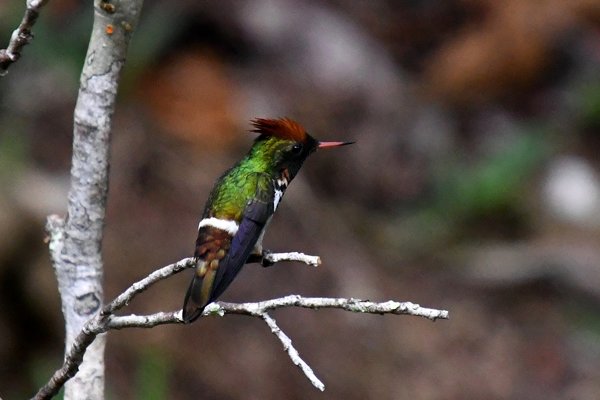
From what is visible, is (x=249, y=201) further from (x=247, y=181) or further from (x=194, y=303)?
(x=194, y=303)

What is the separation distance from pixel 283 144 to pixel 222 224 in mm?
337

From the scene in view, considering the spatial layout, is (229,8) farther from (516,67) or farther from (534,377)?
(534,377)

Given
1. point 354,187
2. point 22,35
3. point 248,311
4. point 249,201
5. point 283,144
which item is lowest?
point 248,311

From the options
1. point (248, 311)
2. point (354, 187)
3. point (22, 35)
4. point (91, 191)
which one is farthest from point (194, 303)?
point (354, 187)

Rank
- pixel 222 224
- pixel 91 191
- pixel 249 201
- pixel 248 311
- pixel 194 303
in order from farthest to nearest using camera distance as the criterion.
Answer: pixel 249 201, pixel 222 224, pixel 91 191, pixel 194 303, pixel 248 311

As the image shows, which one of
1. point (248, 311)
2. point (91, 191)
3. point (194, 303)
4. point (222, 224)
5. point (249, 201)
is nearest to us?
point (248, 311)

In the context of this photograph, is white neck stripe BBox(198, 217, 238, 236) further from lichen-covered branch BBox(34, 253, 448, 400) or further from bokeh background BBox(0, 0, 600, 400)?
bokeh background BBox(0, 0, 600, 400)

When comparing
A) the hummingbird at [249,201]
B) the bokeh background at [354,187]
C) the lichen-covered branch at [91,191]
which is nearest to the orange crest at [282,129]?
the hummingbird at [249,201]

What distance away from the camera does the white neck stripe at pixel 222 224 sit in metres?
2.98

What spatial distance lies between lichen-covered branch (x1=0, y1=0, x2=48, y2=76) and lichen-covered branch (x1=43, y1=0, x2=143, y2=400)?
25 centimetres

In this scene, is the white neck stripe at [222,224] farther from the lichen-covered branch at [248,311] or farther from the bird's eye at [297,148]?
the lichen-covered branch at [248,311]

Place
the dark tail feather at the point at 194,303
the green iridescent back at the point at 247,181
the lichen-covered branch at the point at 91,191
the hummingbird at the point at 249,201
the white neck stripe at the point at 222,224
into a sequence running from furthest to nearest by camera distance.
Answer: the green iridescent back at the point at 247,181
the white neck stripe at the point at 222,224
the hummingbird at the point at 249,201
the lichen-covered branch at the point at 91,191
the dark tail feather at the point at 194,303

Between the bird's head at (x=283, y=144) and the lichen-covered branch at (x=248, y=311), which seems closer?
the lichen-covered branch at (x=248, y=311)

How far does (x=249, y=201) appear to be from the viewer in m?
3.13
